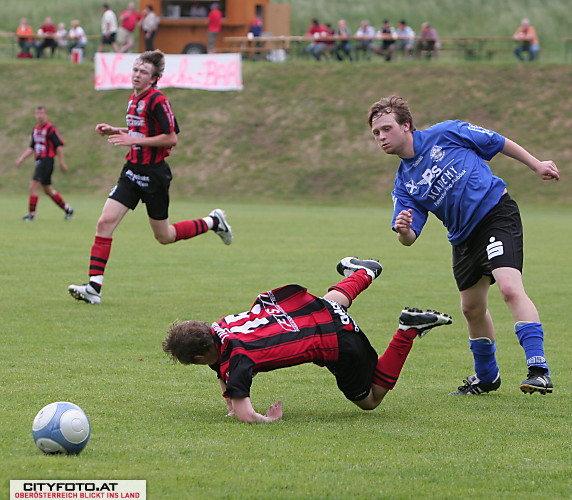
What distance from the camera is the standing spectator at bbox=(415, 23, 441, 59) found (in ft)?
124

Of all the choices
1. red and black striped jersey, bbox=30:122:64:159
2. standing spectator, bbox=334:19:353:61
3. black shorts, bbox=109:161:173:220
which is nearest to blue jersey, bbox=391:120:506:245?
black shorts, bbox=109:161:173:220

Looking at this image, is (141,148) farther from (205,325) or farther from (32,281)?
(205,325)

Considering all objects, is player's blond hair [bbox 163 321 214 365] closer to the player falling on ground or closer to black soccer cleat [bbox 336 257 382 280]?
black soccer cleat [bbox 336 257 382 280]

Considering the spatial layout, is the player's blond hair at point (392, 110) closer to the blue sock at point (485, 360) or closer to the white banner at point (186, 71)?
the blue sock at point (485, 360)

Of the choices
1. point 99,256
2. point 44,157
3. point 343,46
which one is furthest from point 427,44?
point 99,256

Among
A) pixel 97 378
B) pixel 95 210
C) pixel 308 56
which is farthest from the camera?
pixel 308 56

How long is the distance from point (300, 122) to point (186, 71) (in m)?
4.38

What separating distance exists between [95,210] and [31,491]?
69.4 ft

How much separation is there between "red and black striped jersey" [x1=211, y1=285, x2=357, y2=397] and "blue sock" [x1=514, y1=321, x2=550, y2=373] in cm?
97

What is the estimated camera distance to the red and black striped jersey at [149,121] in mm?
9961

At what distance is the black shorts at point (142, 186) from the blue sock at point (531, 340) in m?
5.22

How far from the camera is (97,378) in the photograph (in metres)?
6.59

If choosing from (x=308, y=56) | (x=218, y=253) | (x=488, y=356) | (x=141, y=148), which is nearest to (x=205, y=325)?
(x=488, y=356)

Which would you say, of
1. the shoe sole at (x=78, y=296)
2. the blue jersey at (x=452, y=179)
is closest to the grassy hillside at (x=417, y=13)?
the shoe sole at (x=78, y=296)
